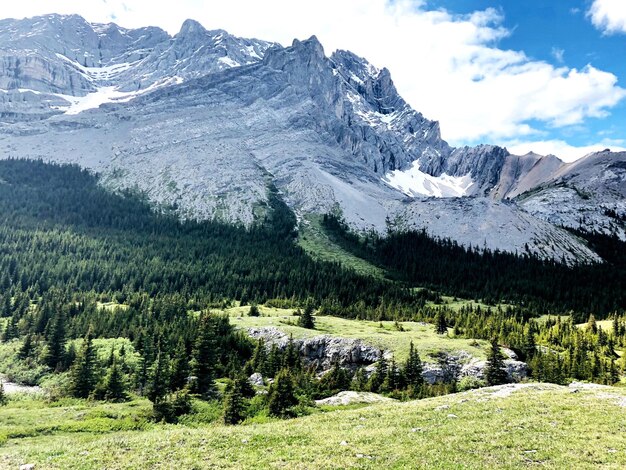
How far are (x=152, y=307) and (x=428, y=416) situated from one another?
98.2m

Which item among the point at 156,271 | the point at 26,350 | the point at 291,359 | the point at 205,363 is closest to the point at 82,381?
the point at 205,363

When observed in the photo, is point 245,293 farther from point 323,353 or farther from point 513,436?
point 513,436

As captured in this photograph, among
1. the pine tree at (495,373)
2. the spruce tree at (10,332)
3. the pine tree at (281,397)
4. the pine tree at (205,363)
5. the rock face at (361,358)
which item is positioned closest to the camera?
the pine tree at (281,397)

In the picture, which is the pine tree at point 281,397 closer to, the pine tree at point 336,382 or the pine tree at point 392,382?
the pine tree at point 336,382

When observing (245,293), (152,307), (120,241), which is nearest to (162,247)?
(120,241)

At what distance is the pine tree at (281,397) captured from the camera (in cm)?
4847

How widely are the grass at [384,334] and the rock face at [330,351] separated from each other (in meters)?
1.79

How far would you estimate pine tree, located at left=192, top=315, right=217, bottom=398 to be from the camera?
60.8 m

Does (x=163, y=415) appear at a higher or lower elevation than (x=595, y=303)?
lower

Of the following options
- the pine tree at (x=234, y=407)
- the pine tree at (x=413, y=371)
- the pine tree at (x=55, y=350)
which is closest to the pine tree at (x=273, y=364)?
the pine tree at (x=413, y=371)

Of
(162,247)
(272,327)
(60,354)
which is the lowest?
(60,354)

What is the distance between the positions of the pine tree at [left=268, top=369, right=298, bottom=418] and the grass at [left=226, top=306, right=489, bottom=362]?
32.4 meters

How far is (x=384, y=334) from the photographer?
92750 mm

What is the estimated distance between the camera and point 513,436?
29062 mm
